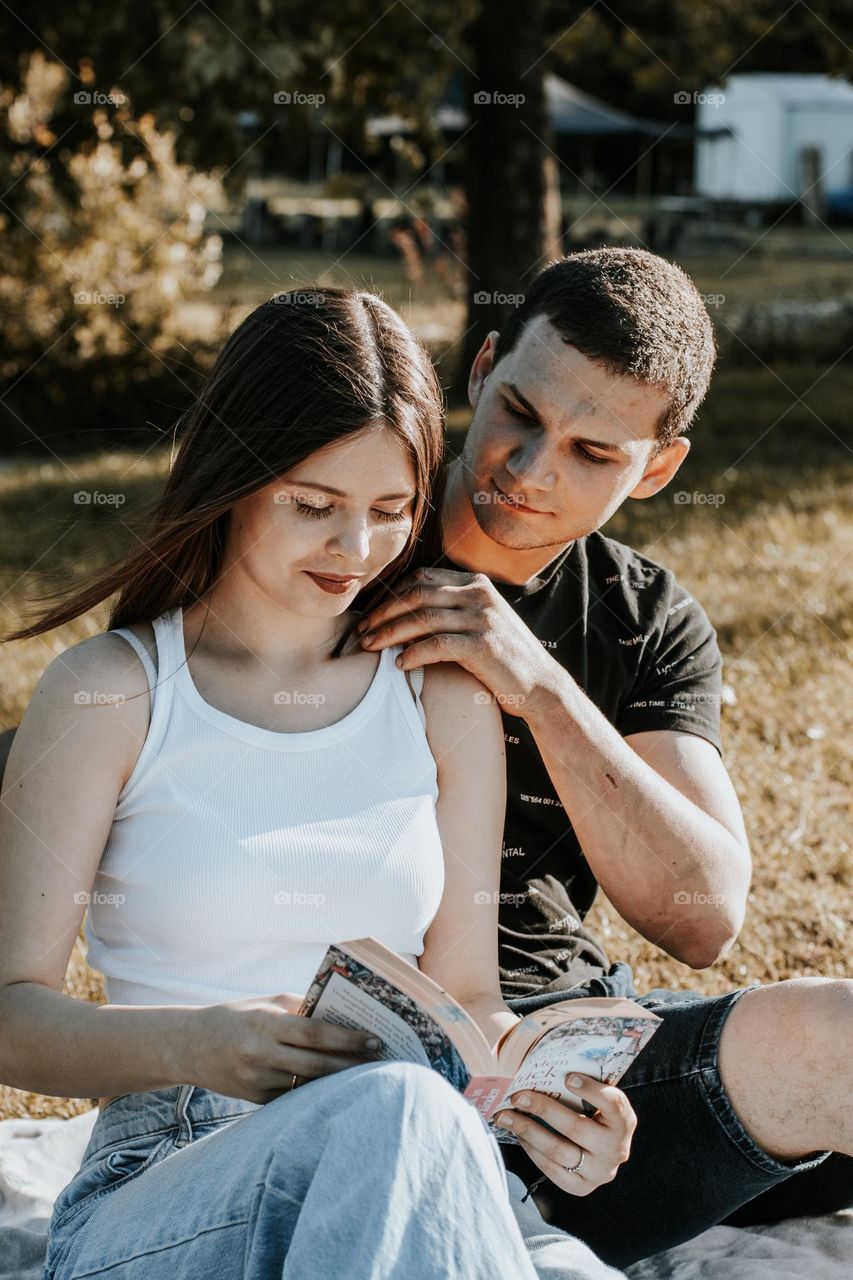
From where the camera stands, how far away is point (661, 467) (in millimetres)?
2953

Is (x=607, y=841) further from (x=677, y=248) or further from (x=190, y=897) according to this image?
(x=677, y=248)

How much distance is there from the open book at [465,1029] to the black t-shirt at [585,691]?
0.59 m

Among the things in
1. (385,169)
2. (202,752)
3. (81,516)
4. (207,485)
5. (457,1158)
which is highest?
(385,169)

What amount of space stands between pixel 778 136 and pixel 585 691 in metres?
35.2

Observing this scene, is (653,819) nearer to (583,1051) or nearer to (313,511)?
(583,1051)

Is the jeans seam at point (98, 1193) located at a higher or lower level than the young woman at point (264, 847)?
lower

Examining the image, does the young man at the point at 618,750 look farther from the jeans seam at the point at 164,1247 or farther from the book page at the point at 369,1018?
the jeans seam at the point at 164,1247

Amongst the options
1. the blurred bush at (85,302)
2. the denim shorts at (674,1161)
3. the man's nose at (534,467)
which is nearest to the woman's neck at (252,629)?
the man's nose at (534,467)

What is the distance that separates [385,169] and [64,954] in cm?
2551

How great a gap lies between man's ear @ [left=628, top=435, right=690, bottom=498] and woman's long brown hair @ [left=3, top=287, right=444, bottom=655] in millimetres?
751

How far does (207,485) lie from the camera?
214 centimetres

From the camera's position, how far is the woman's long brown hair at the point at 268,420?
2.10 meters

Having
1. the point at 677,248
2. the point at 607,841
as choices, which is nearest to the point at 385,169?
the point at 677,248

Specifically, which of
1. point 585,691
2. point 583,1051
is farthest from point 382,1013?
point 585,691
